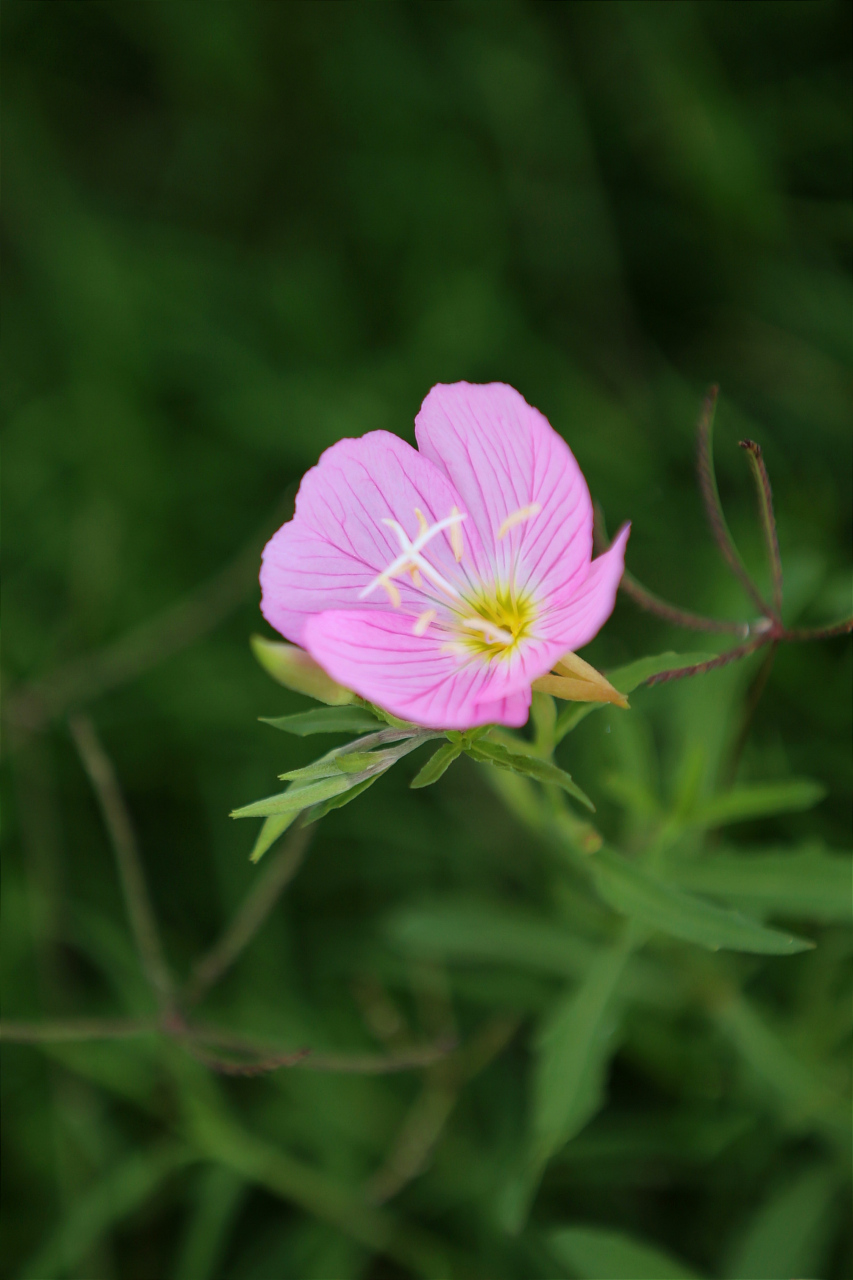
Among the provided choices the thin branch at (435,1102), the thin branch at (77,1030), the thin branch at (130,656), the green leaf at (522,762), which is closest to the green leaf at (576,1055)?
the thin branch at (435,1102)

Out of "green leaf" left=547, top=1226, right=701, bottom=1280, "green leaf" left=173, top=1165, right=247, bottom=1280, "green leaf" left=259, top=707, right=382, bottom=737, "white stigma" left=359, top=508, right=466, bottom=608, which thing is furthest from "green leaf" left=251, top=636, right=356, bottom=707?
"green leaf" left=173, top=1165, right=247, bottom=1280

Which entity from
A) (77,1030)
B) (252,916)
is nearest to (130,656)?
(252,916)

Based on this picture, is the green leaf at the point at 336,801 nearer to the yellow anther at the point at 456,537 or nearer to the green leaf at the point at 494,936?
the yellow anther at the point at 456,537

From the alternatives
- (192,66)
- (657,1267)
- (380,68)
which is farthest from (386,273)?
(657,1267)

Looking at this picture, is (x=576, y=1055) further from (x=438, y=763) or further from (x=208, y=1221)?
(x=208, y=1221)

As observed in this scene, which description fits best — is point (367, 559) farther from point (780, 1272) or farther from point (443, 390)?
point (780, 1272)
